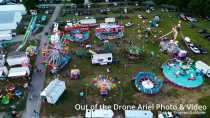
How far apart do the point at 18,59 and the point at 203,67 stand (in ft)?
88.8

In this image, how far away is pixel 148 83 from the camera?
138ft

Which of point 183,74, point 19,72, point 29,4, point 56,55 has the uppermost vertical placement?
point 29,4

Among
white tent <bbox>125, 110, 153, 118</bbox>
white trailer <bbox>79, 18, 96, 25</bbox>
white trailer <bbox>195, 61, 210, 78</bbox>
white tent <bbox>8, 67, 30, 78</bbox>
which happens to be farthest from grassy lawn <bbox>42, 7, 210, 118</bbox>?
white tent <bbox>8, 67, 30, 78</bbox>

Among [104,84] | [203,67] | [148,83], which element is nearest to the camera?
[104,84]

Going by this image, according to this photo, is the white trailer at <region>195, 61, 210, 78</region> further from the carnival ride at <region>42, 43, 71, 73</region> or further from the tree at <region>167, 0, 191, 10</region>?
the carnival ride at <region>42, 43, 71, 73</region>

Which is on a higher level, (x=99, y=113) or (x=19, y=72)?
(x=19, y=72)

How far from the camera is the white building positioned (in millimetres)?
52875

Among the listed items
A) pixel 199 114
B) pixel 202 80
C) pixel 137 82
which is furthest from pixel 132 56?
pixel 199 114

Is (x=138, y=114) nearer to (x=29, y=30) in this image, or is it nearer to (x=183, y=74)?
(x=183, y=74)

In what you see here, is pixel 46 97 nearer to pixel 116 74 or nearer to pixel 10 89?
pixel 10 89

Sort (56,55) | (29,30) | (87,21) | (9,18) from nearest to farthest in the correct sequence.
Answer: (56,55)
(29,30)
(87,21)
(9,18)

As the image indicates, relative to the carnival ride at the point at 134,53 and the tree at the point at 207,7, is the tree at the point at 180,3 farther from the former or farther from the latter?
the carnival ride at the point at 134,53

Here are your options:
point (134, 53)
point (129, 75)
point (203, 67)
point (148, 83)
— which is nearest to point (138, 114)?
point (148, 83)

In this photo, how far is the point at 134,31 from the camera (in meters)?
54.2
